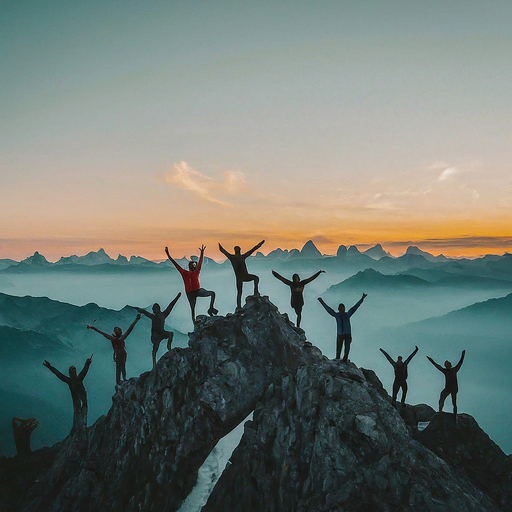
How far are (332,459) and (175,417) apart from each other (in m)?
9.15

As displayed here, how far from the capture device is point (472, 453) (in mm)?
19719

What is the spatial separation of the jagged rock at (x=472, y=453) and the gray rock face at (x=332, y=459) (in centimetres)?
338

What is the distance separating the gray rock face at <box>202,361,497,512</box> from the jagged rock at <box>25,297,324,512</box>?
180 centimetres

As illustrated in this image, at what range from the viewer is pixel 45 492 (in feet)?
67.4

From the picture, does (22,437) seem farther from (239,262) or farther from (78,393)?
(239,262)

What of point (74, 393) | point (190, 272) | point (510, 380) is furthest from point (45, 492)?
point (510, 380)

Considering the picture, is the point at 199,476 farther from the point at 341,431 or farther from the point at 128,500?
the point at 341,431

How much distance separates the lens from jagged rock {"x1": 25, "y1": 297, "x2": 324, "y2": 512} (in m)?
18.5

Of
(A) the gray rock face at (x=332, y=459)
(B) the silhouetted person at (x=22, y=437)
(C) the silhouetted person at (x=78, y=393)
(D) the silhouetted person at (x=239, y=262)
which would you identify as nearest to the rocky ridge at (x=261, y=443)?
(A) the gray rock face at (x=332, y=459)

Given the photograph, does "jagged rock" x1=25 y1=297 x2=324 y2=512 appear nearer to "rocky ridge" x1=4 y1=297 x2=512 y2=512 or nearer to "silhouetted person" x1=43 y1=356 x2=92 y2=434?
"rocky ridge" x1=4 y1=297 x2=512 y2=512

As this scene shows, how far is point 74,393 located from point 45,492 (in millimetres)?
6012

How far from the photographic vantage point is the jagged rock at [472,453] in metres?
18.2

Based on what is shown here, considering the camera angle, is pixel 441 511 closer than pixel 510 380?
Yes

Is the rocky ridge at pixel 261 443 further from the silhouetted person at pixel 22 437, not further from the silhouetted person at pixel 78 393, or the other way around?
the silhouetted person at pixel 22 437
